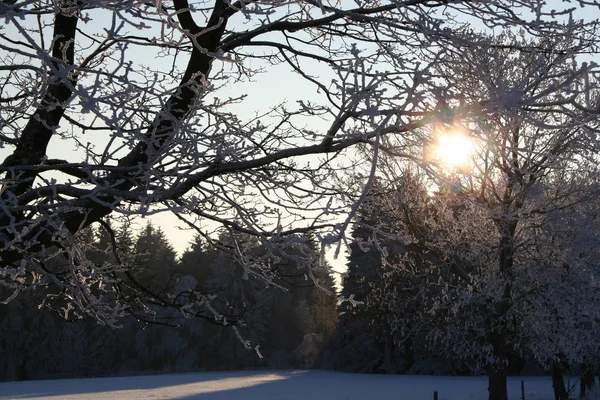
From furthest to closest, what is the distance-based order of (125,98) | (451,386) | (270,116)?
(451,386) → (270,116) → (125,98)

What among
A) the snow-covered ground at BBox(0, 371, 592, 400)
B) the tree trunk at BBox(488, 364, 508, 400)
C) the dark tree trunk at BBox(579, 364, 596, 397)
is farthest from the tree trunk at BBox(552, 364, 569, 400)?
the tree trunk at BBox(488, 364, 508, 400)

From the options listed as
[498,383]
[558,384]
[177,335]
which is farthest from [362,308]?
[177,335]

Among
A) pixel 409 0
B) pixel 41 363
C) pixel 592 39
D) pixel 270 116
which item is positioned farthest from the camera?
pixel 41 363

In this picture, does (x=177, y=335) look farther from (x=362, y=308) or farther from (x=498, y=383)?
(x=498, y=383)

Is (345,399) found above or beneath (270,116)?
beneath

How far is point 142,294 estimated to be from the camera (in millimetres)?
5836

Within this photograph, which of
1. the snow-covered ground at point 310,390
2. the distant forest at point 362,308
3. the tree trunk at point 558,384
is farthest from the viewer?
the snow-covered ground at point 310,390

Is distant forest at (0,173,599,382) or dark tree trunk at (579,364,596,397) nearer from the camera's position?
distant forest at (0,173,599,382)

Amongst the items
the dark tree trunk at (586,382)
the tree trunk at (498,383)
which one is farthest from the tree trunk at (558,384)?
the tree trunk at (498,383)

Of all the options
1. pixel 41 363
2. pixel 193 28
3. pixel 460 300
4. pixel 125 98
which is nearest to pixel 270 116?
pixel 193 28

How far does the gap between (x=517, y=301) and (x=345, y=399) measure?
1292cm

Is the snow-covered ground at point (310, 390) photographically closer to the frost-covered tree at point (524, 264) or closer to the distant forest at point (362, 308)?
the distant forest at point (362, 308)

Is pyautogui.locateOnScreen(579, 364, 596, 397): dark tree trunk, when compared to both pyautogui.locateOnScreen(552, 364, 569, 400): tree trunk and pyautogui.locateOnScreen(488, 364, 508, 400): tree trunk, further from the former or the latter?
pyautogui.locateOnScreen(488, 364, 508, 400): tree trunk

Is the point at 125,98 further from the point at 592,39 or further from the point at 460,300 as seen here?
the point at 460,300
